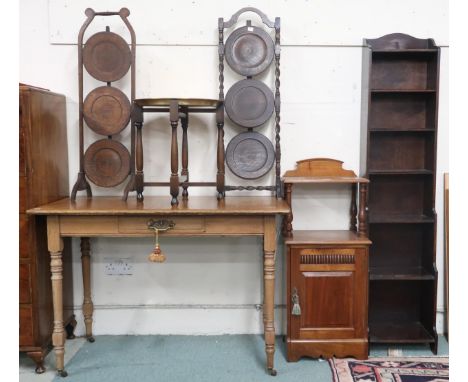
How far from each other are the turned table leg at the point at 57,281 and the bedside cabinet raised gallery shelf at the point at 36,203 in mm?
131

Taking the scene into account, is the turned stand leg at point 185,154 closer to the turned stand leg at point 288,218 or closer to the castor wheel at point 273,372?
the turned stand leg at point 288,218

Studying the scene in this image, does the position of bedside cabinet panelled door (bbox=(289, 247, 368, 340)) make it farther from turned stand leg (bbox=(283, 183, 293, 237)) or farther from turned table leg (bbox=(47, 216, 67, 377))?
turned table leg (bbox=(47, 216, 67, 377))

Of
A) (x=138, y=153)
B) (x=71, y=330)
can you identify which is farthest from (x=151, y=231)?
(x=71, y=330)

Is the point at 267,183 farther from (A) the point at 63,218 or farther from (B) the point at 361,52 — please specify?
(A) the point at 63,218

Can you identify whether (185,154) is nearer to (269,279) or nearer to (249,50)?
(249,50)

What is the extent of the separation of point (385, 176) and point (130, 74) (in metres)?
1.73

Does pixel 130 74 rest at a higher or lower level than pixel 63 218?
higher

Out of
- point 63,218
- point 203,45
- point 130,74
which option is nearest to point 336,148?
point 203,45

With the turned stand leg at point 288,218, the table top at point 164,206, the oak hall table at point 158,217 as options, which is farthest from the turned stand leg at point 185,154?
the turned stand leg at point 288,218

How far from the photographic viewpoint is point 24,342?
274 centimetres

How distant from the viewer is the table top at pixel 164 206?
8.40ft

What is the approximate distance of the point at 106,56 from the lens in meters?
3.04

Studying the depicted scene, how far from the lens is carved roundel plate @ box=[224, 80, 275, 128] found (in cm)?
306

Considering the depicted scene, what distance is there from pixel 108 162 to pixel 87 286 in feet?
2.63
